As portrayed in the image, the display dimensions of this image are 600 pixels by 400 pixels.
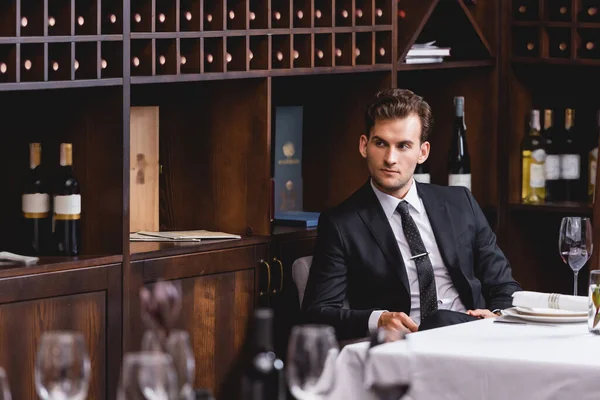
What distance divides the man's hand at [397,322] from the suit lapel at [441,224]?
48 centimetres

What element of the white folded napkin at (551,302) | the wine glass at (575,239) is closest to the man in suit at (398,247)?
the wine glass at (575,239)

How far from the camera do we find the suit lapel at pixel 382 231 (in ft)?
12.2

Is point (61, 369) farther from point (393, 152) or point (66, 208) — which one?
point (393, 152)

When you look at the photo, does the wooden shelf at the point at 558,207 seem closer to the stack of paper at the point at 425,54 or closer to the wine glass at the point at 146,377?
the stack of paper at the point at 425,54

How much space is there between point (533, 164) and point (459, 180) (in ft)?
1.13

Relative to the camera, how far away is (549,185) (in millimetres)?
4984

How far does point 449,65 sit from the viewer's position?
15.5 ft

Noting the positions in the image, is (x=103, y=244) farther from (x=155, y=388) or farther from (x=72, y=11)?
(x=155, y=388)

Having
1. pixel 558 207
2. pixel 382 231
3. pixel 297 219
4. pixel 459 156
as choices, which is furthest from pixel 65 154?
pixel 558 207

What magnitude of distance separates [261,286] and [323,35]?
0.97m

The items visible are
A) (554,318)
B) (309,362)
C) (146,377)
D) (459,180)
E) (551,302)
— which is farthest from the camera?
(459,180)

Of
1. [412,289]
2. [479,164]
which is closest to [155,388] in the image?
[412,289]

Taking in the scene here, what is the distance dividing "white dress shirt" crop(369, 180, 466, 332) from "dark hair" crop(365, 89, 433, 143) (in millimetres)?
220

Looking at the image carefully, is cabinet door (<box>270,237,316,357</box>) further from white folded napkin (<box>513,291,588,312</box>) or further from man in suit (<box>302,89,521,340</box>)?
white folded napkin (<box>513,291,588,312</box>)
